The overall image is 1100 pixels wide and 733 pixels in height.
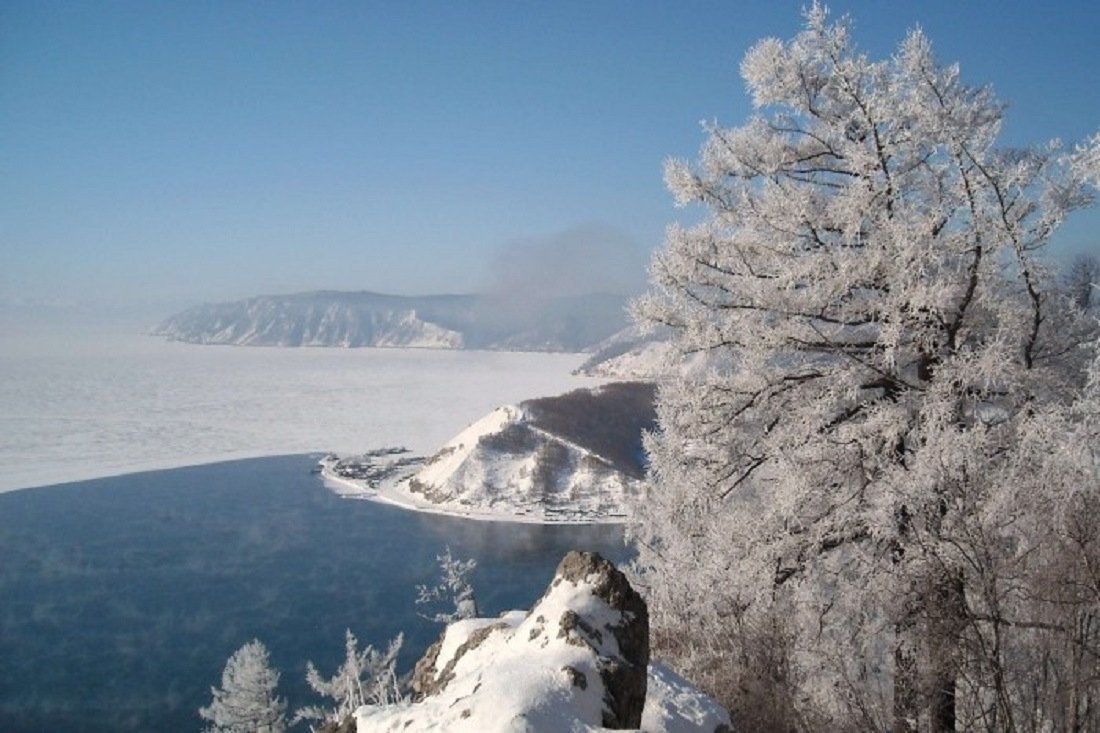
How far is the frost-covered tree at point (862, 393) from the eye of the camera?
5.33 meters

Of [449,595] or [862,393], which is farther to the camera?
[449,595]

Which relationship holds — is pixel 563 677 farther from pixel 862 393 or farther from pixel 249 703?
pixel 249 703

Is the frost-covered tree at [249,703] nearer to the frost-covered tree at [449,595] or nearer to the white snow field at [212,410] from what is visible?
the frost-covered tree at [449,595]

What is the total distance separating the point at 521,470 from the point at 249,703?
4489cm

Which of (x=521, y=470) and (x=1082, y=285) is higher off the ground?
(x=1082, y=285)

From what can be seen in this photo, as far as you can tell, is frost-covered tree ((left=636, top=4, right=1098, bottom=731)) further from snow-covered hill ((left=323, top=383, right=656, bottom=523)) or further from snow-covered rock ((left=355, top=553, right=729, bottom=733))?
snow-covered hill ((left=323, top=383, right=656, bottom=523))

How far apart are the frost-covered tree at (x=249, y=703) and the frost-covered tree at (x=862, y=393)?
19.6 meters

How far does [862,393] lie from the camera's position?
6.40m

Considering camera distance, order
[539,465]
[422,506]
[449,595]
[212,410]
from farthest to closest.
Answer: [212,410], [539,465], [422,506], [449,595]

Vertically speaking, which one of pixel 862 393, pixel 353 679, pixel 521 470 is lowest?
pixel 521 470

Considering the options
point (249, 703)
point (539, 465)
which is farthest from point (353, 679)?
point (539, 465)

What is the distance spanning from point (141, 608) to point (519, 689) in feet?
117

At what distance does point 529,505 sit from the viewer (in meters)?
60.8

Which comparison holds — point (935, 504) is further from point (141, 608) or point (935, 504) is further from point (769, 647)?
point (141, 608)
